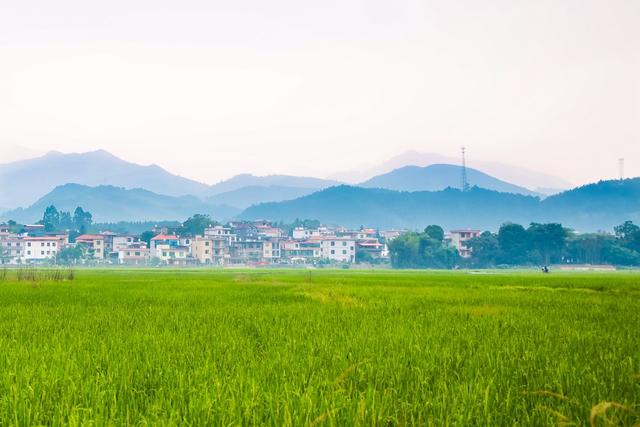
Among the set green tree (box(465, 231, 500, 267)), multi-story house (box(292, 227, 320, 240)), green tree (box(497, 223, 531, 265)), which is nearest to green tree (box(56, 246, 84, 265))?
multi-story house (box(292, 227, 320, 240))

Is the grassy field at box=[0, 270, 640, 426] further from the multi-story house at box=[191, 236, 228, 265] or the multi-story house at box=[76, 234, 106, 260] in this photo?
the multi-story house at box=[76, 234, 106, 260]

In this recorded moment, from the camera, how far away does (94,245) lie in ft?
450

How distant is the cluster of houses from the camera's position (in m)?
133

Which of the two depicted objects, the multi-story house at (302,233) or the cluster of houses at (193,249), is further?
the multi-story house at (302,233)

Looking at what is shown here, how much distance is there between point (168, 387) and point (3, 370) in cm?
162

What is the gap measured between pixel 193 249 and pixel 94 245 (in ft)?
72.4

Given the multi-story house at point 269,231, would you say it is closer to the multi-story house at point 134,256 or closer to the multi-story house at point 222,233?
the multi-story house at point 222,233

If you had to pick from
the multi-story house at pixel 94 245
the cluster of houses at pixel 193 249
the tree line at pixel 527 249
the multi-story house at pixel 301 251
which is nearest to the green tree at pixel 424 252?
the tree line at pixel 527 249

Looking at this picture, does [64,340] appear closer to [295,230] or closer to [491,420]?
[491,420]

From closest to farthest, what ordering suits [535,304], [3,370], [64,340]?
[3,370]
[64,340]
[535,304]

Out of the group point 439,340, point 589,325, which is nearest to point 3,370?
point 439,340

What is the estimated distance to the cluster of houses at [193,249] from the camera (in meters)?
133

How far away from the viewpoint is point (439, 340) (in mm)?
7180

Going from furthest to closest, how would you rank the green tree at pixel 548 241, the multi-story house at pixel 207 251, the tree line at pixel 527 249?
the multi-story house at pixel 207 251 < the tree line at pixel 527 249 < the green tree at pixel 548 241
